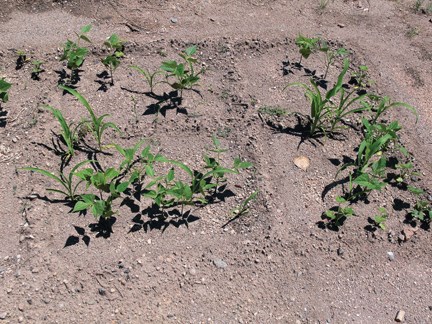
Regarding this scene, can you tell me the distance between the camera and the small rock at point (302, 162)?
316 centimetres

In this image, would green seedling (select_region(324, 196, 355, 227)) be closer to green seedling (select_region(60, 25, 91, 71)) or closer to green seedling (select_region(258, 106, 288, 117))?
green seedling (select_region(258, 106, 288, 117))

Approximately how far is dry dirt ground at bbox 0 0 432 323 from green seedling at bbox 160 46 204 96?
0.36 ft

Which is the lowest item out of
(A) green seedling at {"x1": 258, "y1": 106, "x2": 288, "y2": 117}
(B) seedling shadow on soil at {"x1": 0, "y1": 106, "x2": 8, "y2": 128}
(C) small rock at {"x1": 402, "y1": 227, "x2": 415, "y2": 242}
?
(C) small rock at {"x1": 402, "y1": 227, "x2": 415, "y2": 242}

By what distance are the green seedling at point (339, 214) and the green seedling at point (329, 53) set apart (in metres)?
1.30

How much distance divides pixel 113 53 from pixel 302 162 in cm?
173

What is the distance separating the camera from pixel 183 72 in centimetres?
335

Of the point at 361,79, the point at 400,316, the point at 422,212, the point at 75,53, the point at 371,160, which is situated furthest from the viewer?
the point at 361,79

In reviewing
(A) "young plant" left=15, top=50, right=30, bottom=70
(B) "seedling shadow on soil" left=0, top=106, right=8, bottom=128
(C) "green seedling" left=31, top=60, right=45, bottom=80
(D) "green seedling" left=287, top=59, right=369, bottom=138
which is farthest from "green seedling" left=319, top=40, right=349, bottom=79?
(B) "seedling shadow on soil" left=0, top=106, right=8, bottom=128

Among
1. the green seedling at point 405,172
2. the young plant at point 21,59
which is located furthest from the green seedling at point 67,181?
the green seedling at point 405,172

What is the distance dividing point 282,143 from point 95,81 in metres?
1.46

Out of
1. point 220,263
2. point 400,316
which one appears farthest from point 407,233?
point 220,263

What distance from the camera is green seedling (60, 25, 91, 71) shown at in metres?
3.40

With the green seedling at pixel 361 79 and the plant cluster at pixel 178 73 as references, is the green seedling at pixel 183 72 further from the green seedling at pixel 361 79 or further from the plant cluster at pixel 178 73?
the green seedling at pixel 361 79

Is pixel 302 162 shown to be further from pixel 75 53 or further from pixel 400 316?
pixel 75 53
